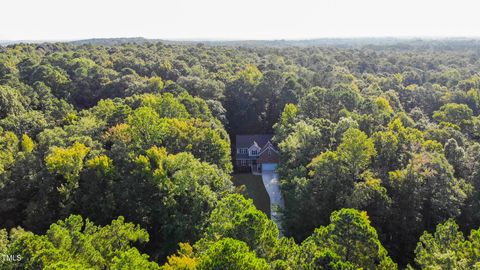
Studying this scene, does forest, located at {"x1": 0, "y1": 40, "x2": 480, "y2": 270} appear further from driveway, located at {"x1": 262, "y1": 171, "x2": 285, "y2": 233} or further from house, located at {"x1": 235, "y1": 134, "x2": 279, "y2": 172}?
house, located at {"x1": 235, "y1": 134, "x2": 279, "y2": 172}

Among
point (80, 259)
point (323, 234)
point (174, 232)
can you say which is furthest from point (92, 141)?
point (323, 234)

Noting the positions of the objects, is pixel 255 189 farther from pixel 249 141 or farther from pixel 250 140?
pixel 250 140

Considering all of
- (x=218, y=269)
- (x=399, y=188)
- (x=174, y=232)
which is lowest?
(x=174, y=232)

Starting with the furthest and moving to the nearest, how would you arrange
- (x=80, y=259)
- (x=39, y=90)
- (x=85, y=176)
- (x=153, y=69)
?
(x=153, y=69)
(x=39, y=90)
(x=85, y=176)
(x=80, y=259)

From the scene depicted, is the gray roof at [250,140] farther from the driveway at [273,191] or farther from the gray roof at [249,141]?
the driveway at [273,191]

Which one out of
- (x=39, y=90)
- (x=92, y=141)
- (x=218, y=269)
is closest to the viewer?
(x=218, y=269)

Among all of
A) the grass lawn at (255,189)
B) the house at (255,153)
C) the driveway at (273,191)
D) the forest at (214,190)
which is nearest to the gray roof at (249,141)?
the house at (255,153)

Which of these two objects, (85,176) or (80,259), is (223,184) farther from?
(80,259)

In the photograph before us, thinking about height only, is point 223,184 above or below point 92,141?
below
